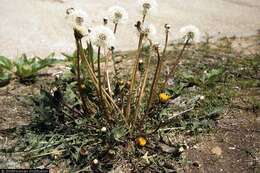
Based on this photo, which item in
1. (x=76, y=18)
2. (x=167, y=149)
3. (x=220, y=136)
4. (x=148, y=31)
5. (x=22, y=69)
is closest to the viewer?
(x=76, y=18)

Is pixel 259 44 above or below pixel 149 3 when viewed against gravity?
below

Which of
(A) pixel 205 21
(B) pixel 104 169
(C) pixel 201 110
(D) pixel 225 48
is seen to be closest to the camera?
(B) pixel 104 169

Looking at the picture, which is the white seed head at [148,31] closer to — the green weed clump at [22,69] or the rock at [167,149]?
the rock at [167,149]

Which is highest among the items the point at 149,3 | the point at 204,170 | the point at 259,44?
the point at 149,3

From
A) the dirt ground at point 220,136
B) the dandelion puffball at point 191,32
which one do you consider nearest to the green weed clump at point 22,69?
the dirt ground at point 220,136

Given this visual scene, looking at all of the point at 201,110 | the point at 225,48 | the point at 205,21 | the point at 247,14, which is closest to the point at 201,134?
the point at 201,110

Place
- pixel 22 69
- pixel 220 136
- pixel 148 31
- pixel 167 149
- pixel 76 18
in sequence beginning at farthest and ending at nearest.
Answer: pixel 22 69 → pixel 220 136 → pixel 167 149 → pixel 148 31 → pixel 76 18

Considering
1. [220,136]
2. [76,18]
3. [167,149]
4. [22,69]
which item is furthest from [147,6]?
[22,69]

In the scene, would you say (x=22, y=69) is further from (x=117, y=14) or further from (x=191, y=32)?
(x=191, y=32)

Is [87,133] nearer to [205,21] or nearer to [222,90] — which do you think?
[222,90]
